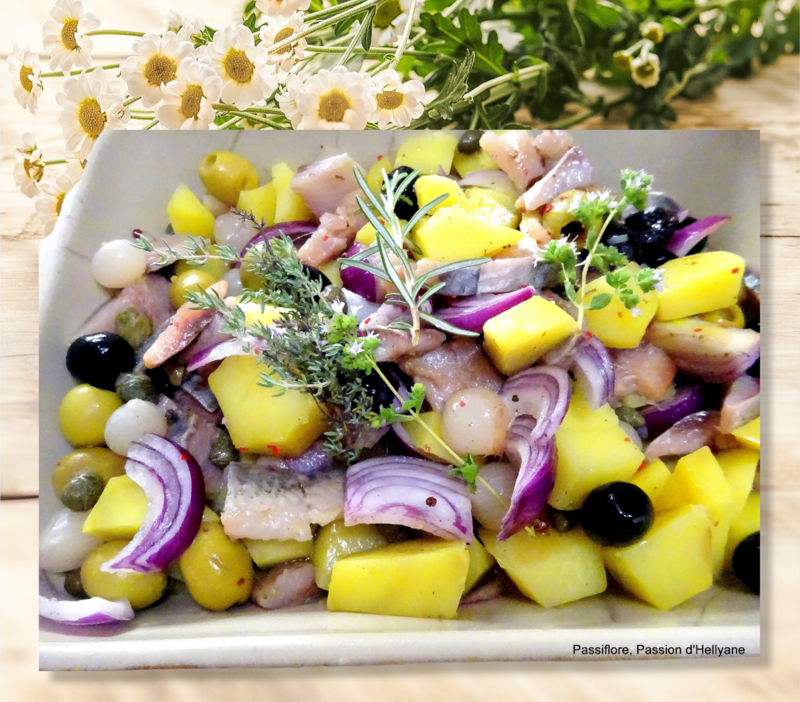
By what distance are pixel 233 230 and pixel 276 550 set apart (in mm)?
557

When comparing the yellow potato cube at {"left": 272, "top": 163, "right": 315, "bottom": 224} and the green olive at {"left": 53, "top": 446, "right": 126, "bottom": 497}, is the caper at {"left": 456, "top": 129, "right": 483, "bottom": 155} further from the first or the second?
the green olive at {"left": 53, "top": 446, "right": 126, "bottom": 497}

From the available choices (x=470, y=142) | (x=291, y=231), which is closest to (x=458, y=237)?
(x=470, y=142)

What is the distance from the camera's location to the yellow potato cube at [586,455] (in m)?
0.94

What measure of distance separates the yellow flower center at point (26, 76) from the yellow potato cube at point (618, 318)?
90 cm

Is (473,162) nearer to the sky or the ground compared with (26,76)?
nearer to the ground

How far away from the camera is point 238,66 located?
0.91 metres

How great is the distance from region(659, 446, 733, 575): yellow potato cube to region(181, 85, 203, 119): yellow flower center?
0.88 metres

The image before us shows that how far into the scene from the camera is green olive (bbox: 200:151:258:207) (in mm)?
1095

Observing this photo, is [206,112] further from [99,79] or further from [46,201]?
[46,201]

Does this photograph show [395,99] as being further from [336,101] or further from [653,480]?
[653,480]

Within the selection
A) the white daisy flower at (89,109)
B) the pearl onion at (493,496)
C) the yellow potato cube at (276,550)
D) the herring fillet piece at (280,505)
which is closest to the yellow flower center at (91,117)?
the white daisy flower at (89,109)

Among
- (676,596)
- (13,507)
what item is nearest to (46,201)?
(13,507)

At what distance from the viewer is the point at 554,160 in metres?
1.08

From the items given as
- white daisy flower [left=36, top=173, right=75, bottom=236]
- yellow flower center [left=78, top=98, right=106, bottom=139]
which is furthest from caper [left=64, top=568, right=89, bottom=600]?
yellow flower center [left=78, top=98, right=106, bottom=139]
